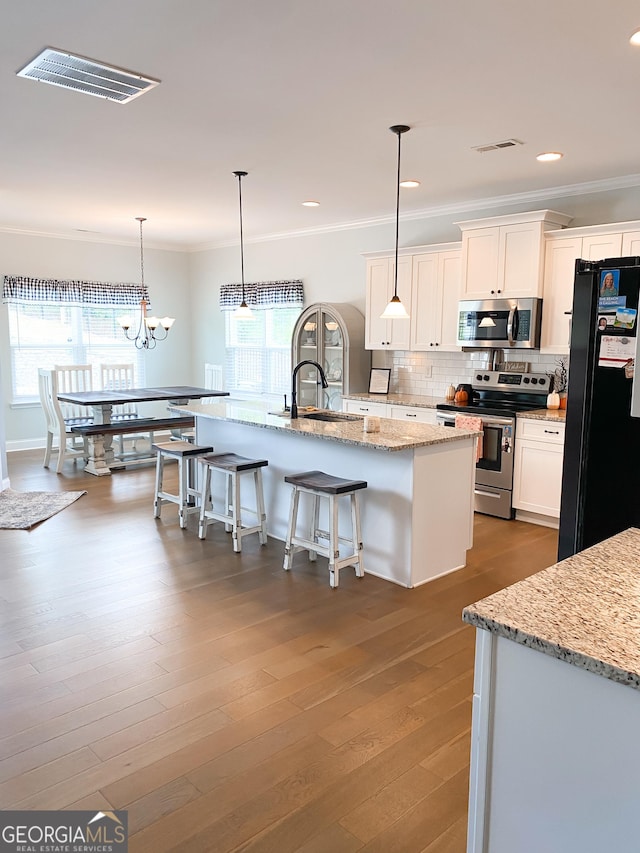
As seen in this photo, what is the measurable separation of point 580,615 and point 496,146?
3.41m

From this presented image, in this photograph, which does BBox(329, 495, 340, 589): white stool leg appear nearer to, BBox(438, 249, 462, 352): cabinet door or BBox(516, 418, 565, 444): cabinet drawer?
BBox(516, 418, 565, 444): cabinet drawer

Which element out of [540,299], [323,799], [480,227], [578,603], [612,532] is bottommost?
[323,799]

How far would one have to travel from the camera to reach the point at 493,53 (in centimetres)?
263

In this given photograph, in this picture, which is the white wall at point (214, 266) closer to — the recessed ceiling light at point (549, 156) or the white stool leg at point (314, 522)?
the recessed ceiling light at point (549, 156)

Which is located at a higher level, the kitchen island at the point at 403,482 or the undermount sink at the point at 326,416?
the undermount sink at the point at 326,416

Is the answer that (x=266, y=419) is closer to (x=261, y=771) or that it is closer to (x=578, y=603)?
(x=261, y=771)

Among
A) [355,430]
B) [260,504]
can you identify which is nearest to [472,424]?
[355,430]

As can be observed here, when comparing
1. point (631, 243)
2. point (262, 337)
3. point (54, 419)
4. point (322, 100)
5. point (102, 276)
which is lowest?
point (54, 419)

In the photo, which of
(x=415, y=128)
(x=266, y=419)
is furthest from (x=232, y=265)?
(x=415, y=128)

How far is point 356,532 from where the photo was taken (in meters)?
3.74

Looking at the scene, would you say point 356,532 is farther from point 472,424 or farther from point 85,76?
point 85,76

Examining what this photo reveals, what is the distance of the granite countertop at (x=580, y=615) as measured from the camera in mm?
1196

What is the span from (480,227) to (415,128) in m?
1.82

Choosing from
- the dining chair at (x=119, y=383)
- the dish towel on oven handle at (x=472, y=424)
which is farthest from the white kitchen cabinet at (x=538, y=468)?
the dining chair at (x=119, y=383)
